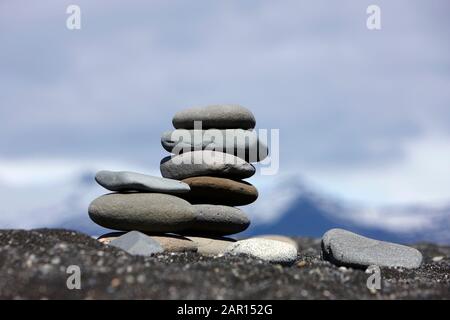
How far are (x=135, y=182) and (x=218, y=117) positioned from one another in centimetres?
209

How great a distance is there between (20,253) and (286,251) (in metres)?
4.21

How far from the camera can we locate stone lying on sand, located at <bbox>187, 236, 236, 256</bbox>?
35.6 ft

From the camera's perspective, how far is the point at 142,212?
10.1m

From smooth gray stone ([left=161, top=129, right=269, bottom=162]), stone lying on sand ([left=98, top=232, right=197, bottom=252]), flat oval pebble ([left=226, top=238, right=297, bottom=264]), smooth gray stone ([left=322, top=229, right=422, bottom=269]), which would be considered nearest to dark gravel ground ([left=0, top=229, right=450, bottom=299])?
flat oval pebble ([left=226, top=238, right=297, bottom=264])

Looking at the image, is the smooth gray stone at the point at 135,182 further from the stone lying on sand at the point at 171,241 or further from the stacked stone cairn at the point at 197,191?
the stone lying on sand at the point at 171,241

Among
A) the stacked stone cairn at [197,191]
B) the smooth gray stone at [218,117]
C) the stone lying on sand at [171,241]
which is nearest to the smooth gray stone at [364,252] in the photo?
the stacked stone cairn at [197,191]

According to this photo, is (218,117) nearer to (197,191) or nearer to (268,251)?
(197,191)

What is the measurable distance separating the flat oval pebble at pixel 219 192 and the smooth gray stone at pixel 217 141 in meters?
0.57

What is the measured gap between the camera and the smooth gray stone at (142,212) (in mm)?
10117

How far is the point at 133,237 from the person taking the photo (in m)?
9.35

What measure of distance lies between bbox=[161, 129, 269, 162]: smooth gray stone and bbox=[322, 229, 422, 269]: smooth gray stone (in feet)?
6.91

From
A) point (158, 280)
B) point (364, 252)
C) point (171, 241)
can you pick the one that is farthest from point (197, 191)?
point (158, 280)
